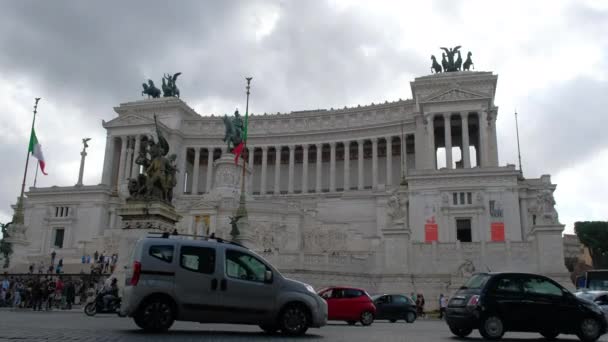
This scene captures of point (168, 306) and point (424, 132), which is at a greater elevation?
point (424, 132)

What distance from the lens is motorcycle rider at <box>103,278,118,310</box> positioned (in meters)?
21.0

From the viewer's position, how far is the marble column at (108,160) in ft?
296

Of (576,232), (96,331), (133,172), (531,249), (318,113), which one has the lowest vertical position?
(96,331)

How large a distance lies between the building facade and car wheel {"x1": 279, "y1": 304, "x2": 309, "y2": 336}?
2353 centimetres

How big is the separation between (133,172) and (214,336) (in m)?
82.1

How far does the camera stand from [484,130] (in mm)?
76000

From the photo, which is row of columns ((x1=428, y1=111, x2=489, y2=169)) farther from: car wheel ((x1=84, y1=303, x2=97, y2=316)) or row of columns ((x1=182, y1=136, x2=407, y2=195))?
car wheel ((x1=84, y1=303, x2=97, y2=316))

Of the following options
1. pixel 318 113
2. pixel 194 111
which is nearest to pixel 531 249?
pixel 318 113

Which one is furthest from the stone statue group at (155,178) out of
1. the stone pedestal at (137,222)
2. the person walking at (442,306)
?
the person walking at (442,306)

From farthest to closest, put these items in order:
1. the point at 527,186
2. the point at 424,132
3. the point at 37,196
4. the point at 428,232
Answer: the point at 424,132 → the point at 37,196 → the point at 527,186 → the point at 428,232

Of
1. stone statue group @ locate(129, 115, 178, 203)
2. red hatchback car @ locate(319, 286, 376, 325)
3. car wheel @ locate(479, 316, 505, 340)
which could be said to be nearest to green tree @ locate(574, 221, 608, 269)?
red hatchback car @ locate(319, 286, 376, 325)

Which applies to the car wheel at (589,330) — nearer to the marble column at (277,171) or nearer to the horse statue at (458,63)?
the horse statue at (458,63)

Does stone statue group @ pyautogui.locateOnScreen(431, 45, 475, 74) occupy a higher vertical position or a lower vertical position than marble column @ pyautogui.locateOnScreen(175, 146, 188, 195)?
higher

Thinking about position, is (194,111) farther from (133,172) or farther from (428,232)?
(428,232)
